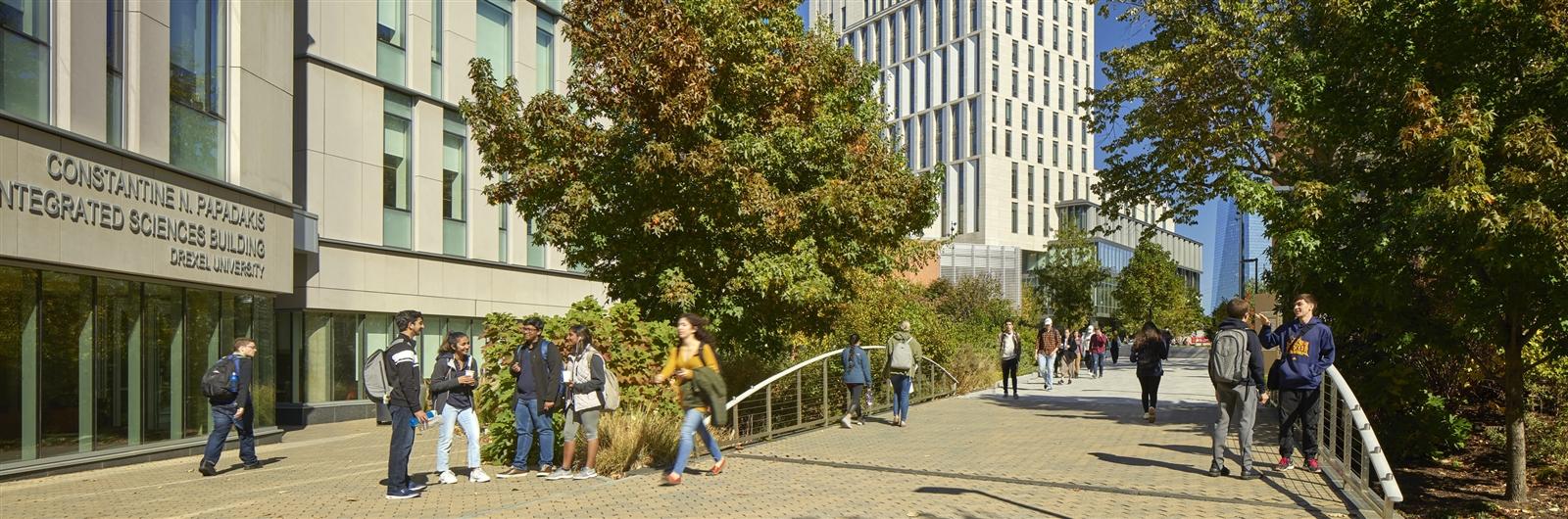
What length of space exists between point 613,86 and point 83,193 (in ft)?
20.3

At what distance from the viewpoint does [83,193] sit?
1323 cm

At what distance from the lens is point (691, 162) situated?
43.3ft

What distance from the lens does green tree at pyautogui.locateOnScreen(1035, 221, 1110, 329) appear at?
5641 cm

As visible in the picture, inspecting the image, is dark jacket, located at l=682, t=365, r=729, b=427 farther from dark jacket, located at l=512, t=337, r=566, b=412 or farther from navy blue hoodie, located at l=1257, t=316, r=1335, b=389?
navy blue hoodie, located at l=1257, t=316, r=1335, b=389

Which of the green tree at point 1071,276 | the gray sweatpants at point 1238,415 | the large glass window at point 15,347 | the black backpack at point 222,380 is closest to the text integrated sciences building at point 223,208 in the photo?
the large glass window at point 15,347

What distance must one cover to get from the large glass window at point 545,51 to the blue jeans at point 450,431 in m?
20.8

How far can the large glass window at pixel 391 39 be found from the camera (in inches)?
938

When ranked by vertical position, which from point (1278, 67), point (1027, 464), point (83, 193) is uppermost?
point (1278, 67)

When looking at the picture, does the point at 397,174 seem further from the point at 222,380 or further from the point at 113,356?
the point at 222,380

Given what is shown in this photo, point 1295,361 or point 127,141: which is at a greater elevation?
point 127,141

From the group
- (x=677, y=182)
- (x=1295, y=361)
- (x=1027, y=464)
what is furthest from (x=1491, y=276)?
(x=677, y=182)

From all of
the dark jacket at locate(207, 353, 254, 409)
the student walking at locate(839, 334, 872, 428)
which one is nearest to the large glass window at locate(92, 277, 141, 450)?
the dark jacket at locate(207, 353, 254, 409)

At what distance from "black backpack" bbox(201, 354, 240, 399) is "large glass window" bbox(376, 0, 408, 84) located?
1289 centimetres

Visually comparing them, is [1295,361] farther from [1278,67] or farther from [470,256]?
[470,256]
